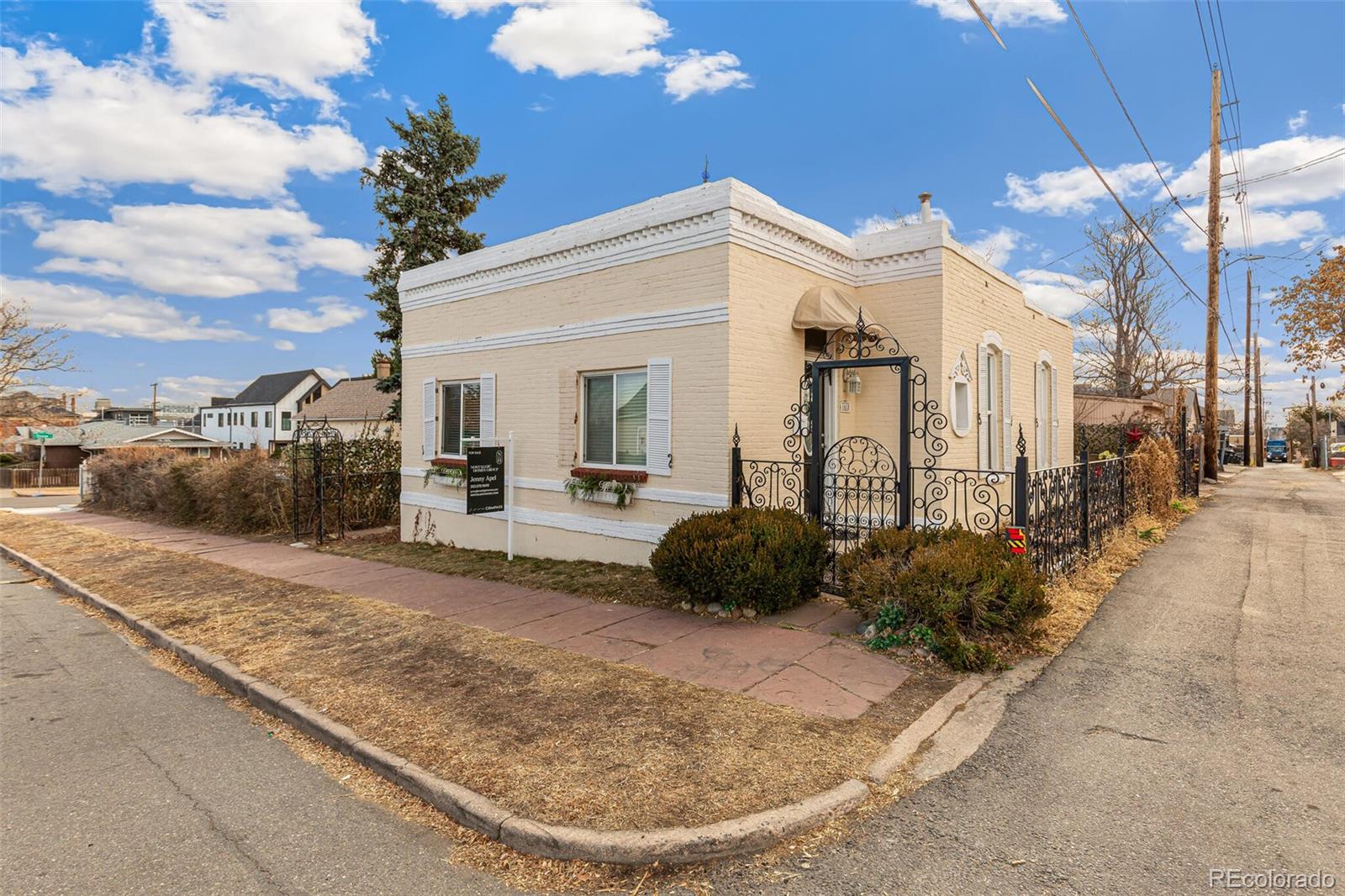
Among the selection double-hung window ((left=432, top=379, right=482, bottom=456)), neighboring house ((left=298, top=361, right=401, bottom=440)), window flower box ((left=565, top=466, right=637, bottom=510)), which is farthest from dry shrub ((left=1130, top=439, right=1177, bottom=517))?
neighboring house ((left=298, top=361, right=401, bottom=440))

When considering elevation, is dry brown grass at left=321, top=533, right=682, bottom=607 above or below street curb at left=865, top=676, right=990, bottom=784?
above

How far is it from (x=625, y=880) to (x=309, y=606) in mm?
6329

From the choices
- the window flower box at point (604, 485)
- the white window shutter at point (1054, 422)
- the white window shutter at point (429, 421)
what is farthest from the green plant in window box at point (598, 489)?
the white window shutter at point (1054, 422)

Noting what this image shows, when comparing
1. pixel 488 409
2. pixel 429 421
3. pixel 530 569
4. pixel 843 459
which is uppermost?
pixel 488 409

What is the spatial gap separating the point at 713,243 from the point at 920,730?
5.95 m

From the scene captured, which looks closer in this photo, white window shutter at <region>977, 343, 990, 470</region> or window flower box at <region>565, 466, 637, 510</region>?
window flower box at <region>565, 466, 637, 510</region>

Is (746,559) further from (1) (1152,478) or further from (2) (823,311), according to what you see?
(1) (1152,478)

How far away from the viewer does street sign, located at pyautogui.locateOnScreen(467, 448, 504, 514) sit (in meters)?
10.1

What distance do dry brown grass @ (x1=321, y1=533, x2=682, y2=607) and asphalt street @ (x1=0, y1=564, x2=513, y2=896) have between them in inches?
155

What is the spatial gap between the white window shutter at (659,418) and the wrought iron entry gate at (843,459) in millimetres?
1070

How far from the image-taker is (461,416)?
1212cm

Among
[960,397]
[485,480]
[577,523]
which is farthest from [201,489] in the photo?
[960,397]

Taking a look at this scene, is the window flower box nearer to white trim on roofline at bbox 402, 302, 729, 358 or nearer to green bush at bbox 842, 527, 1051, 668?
white trim on roofline at bbox 402, 302, 729, 358

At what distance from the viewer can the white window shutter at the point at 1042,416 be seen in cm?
1370
